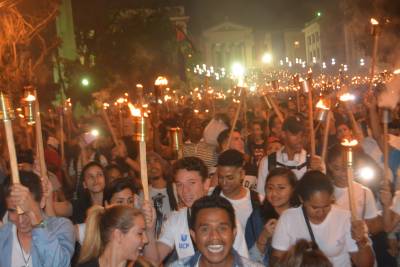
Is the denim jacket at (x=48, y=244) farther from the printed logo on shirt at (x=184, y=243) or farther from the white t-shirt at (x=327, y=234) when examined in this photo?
the white t-shirt at (x=327, y=234)

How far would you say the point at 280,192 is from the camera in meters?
6.27

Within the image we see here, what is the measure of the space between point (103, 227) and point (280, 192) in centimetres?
197

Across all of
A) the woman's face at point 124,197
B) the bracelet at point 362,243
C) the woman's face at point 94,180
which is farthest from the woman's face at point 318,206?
the woman's face at point 94,180

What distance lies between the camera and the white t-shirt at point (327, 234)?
5539 mm

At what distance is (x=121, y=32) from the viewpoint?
149 ft

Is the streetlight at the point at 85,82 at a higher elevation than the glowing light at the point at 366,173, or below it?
higher

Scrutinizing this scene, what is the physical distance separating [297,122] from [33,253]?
4145 mm

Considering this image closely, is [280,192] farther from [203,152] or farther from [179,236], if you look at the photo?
[203,152]

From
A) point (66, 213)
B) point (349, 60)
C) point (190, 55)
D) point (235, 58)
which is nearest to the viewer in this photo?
point (66, 213)

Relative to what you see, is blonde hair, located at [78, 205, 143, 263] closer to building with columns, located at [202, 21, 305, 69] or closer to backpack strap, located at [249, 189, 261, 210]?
backpack strap, located at [249, 189, 261, 210]

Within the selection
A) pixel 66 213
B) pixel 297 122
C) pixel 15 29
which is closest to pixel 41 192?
pixel 66 213

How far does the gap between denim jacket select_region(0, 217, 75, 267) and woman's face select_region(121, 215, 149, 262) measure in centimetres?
40

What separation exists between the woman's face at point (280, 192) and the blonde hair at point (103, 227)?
1.74 m

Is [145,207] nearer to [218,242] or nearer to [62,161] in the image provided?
[218,242]
